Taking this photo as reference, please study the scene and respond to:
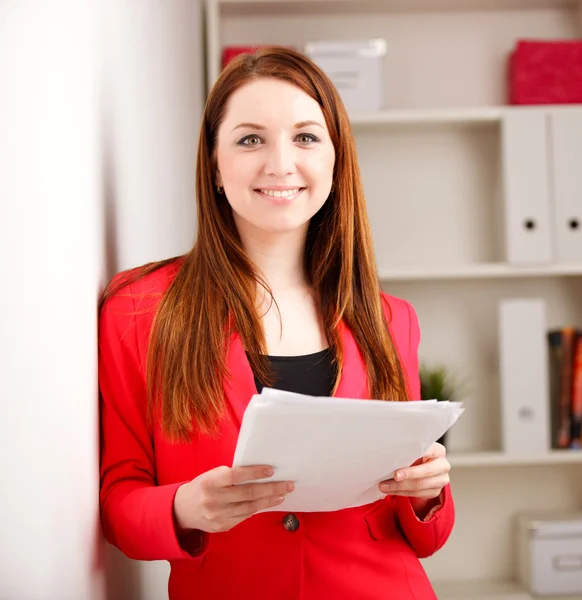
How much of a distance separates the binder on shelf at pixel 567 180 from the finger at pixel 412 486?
163 cm

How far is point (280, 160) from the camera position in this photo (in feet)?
4.42

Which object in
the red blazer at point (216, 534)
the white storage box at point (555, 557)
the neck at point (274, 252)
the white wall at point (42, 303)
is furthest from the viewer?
the white storage box at point (555, 557)

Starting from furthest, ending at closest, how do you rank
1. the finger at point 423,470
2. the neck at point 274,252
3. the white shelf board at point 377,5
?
1. the white shelf board at point 377,5
2. the neck at point 274,252
3. the finger at point 423,470

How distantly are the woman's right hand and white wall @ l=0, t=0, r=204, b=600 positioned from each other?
0.54ft

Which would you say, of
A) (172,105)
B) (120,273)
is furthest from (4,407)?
(172,105)

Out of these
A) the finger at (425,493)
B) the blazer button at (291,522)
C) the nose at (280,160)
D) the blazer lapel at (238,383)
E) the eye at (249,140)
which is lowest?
the blazer button at (291,522)

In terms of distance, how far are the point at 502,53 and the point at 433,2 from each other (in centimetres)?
32

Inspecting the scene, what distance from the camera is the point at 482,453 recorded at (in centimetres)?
268

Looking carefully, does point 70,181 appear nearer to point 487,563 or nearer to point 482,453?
point 482,453

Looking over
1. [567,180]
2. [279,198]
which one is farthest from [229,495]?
[567,180]

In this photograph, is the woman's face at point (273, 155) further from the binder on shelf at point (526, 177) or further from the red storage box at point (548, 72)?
the red storage box at point (548, 72)

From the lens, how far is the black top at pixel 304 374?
1349mm

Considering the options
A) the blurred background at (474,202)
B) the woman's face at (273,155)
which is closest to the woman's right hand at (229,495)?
the woman's face at (273,155)

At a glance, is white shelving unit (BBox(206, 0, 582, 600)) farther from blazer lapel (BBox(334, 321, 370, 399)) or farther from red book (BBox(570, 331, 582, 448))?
blazer lapel (BBox(334, 321, 370, 399))
